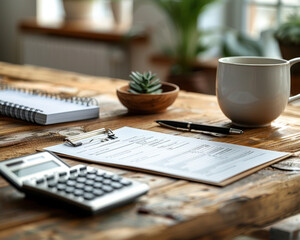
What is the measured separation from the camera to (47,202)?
669 millimetres

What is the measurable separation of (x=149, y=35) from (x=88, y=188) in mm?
2641

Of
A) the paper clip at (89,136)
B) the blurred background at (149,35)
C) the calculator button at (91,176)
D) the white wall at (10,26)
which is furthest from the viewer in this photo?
the white wall at (10,26)

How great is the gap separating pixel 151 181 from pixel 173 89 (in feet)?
1.68

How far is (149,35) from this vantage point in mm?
3227

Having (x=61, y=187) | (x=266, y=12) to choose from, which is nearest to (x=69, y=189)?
(x=61, y=187)

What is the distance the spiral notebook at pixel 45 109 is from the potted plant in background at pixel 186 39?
137 cm

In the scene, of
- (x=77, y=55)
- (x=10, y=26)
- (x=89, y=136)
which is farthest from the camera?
(x=10, y=26)

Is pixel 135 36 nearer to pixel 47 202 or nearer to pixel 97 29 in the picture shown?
pixel 97 29

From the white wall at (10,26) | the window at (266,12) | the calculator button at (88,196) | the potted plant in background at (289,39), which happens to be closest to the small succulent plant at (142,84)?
the calculator button at (88,196)

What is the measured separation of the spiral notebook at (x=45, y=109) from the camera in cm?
107

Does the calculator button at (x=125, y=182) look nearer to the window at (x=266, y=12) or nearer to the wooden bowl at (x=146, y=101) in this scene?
the wooden bowl at (x=146, y=101)

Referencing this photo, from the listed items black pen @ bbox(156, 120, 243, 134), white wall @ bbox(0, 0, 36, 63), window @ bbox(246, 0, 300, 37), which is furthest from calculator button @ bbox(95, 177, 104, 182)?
white wall @ bbox(0, 0, 36, 63)

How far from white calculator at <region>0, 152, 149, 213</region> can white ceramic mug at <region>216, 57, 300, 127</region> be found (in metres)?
0.41

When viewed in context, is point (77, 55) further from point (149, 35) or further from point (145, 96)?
point (145, 96)
